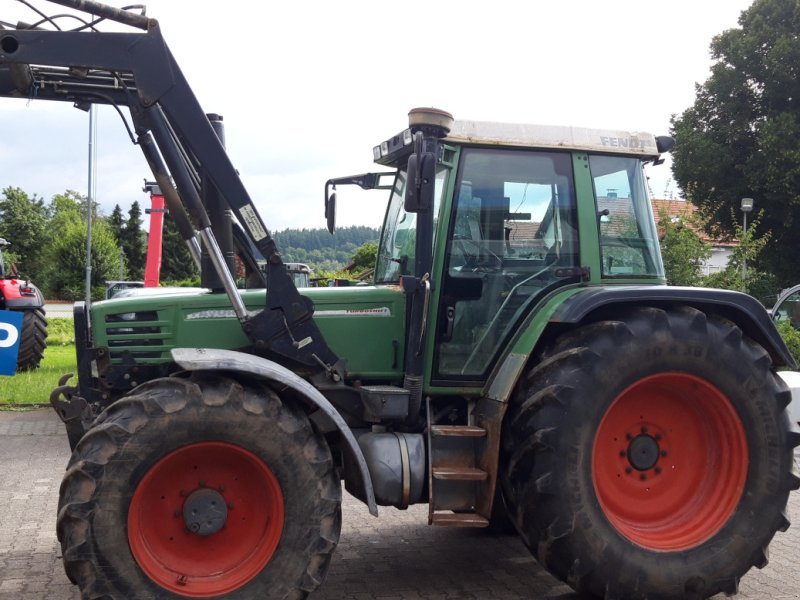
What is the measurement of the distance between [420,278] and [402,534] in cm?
217

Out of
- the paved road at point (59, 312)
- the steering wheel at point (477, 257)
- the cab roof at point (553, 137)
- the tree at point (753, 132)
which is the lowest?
the paved road at point (59, 312)

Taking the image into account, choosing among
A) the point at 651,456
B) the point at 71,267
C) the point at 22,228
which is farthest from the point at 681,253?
the point at 22,228

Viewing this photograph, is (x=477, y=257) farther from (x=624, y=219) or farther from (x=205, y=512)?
(x=205, y=512)

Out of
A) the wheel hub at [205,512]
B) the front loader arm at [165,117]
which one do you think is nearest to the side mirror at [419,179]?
the front loader arm at [165,117]

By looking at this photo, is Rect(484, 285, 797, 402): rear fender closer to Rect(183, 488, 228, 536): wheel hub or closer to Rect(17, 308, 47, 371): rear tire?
Rect(183, 488, 228, 536): wheel hub

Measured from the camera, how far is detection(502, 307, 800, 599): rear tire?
4.52 metres

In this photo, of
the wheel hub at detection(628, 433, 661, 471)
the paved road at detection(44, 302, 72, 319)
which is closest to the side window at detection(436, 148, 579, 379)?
the wheel hub at detection(628, 433, 661, 471)

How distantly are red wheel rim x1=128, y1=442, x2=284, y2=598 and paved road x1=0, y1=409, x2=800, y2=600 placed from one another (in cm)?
67

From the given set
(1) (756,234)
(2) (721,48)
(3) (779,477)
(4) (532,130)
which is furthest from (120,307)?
(2) (721,48)

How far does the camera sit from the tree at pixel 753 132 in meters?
30.0

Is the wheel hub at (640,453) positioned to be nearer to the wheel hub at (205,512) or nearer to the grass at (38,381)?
the wheel hub at (205,512)

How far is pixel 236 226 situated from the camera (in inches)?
203

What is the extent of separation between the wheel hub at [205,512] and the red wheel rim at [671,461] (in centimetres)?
204

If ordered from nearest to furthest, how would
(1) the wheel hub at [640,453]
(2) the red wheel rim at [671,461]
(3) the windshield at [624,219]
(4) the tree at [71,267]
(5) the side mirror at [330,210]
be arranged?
(2) the red wheel rim at [671,461] < (1) the wheel hub at [640,453] < (3) the windshield at [624,219] < (5) the side mirror at [330,210] < (4) the tree at [71,267]
